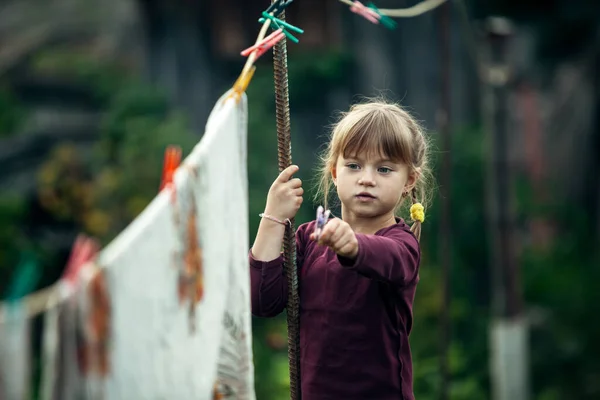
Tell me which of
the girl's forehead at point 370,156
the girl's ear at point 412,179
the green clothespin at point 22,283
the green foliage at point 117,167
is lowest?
the green clothespin at point 22,283

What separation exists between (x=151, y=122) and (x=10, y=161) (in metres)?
1.54

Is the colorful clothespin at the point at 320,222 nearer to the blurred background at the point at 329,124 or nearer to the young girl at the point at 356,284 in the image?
the young girl at the point at 356,284

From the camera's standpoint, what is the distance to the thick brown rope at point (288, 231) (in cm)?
209

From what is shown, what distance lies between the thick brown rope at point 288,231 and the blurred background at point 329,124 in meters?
4.99

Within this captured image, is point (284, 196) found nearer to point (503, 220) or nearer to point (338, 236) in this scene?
point (338, 236)

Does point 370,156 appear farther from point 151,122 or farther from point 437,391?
point 151,122

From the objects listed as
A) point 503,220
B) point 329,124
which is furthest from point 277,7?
point 329,124

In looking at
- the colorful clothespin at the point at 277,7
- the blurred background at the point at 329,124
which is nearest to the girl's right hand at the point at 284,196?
the colorful clothespin at the point at 277,7

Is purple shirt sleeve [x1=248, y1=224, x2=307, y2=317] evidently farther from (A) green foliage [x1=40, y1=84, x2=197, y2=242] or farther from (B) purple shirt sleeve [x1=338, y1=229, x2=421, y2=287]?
(A) green foliage [x1=40, y1=84, x2=197, y2=242]

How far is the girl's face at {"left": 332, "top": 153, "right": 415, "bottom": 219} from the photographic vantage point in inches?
82.3

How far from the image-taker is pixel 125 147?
7.48 metres

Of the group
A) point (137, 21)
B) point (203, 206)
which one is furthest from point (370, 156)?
point (137, 21)

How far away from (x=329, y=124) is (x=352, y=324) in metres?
6.16

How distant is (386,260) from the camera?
1956 millimetres
